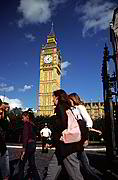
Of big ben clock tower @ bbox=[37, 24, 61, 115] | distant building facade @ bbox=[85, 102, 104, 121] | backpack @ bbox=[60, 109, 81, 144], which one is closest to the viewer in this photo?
backpack @ bbox=[60, 109, 81, 144]

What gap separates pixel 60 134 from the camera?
3627mm

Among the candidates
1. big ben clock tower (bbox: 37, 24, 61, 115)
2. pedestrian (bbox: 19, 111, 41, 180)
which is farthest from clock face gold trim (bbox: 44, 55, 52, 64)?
pedestrian (bbox: 19, 111, 41, 180)

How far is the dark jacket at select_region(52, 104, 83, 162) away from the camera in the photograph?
357 cm

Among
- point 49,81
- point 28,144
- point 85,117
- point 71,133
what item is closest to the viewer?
point 71,133

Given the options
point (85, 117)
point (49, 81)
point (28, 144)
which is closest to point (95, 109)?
point (49, 81)

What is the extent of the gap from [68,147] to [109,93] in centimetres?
223

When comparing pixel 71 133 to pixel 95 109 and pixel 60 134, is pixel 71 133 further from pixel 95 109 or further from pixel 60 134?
pixel 95 109

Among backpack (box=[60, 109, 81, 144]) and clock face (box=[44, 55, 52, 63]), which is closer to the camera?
backpack (box=[60, 109, 81, 144])

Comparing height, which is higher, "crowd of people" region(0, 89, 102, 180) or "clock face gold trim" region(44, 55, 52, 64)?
"clock face gold trim" region(44, 55, 52, 64)

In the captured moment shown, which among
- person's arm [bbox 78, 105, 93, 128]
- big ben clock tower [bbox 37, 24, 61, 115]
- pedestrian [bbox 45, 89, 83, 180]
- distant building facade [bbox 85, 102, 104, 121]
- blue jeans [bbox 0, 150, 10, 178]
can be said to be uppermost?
big ben clock tower [bbox 37, 24, 61, 115]

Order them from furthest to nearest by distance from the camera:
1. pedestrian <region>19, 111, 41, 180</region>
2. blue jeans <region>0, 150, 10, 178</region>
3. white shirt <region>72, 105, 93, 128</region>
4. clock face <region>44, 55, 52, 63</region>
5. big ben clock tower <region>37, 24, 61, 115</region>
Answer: clock face <region>44, 55, 52, 63</region>, big ben clock tower <region>37, 24, 61, 115</region>, pedestrian <region>19, 111, 41, 180</region>, white shirt <region>72, 105, 93, 128</region>, blue jeans <region>0, 150, 10, 178</region>

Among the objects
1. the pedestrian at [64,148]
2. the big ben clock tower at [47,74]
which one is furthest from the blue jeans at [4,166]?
the big ben clock tower at [47,74]

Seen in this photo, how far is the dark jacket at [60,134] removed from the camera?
3.57 metres

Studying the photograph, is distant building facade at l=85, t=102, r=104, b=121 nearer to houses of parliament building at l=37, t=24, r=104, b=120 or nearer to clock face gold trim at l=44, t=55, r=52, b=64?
houses of parliament building at l=37, t=24, r=104, b=120
